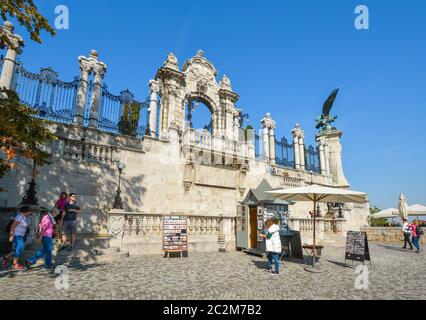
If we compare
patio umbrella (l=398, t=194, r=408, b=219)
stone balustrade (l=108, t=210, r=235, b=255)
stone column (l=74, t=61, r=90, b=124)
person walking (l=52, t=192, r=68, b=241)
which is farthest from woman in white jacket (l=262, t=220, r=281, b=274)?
patio umbrella (l=398, t=194, r=408, b=219)

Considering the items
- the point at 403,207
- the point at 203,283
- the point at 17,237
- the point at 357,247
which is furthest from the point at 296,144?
the point at 17,237

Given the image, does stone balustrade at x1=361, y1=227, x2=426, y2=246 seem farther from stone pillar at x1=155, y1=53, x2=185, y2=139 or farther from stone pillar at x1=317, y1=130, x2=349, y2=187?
stone pillar at x1=155, y1=53, x2=185, y2=139

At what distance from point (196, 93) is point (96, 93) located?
9300 mm

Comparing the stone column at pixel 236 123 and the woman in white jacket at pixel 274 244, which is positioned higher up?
the stone column at pixel 236 123

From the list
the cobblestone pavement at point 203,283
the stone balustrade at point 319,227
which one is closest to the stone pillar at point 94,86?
the cobblestone pavement at point 203,283

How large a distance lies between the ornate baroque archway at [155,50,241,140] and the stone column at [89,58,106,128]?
4600 millimetres

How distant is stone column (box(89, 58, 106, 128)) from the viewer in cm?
1405

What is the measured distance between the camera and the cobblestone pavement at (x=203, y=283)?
4871mm

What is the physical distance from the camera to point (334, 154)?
27312 millimetres

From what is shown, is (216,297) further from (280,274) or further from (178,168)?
(178,168)

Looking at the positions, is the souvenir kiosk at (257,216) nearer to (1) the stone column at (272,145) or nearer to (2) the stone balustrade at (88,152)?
(2) the stone balustrade at (88,152)

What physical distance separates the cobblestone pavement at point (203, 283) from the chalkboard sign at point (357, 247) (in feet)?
1.84

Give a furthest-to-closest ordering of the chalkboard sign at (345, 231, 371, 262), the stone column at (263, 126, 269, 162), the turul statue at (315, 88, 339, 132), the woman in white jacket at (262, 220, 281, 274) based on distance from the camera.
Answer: the turul statue at (315, 88, 339, 132), the stone column at (263, 126, 269, 162), the chalkboard sign at (345, 231, 371, 262), the woman in white jacket at (262, 220, 281, 274)
